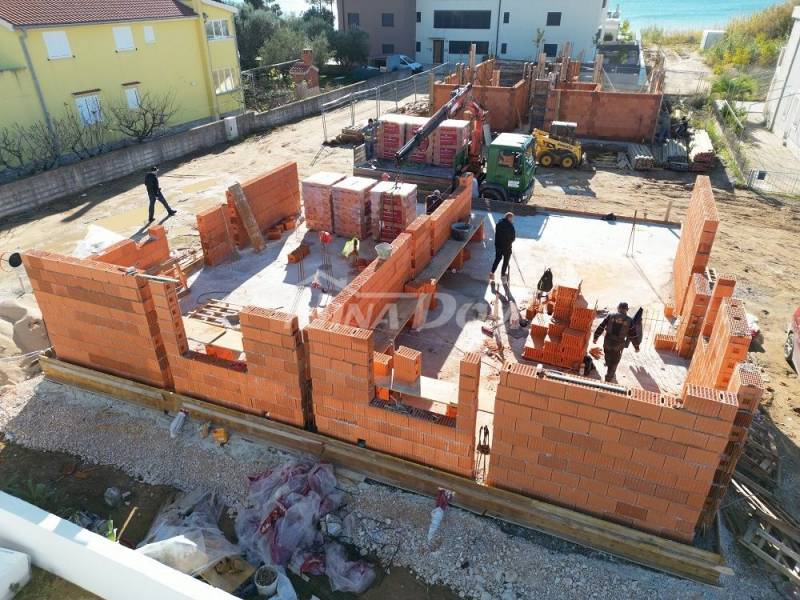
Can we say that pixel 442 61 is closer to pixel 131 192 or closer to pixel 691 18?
pixel 131 192

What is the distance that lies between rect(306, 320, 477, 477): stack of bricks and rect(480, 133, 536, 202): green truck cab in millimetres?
10816

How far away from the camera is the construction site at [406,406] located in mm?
6137

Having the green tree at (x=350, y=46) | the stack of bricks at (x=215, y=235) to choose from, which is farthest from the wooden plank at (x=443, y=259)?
the green tree at (x=350, y=46)

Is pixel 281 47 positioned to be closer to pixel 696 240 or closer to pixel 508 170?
pixel 508 170

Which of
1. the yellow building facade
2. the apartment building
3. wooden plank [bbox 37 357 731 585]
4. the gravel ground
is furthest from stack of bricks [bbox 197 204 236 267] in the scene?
the apartment building

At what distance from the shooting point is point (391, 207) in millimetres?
13047

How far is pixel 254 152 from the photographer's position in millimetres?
23672

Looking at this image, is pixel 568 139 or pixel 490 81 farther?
pixel 490 81

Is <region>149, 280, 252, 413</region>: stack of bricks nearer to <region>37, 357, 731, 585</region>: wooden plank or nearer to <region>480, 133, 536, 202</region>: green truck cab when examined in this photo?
<region>37, 357, 731, 585</region>: wooden plank

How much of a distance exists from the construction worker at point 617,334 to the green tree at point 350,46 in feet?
124

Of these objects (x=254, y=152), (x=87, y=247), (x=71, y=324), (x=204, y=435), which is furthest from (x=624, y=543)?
(x=254, y=152)

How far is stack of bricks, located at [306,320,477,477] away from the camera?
6.90 metres

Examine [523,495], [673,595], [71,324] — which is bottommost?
[673,595]

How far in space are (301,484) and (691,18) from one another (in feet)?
607
